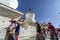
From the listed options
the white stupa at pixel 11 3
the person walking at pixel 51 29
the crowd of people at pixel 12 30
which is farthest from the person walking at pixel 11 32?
the person walking at pixel 51 29

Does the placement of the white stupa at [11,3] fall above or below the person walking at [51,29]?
above

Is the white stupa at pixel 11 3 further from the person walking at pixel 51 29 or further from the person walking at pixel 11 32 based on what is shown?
the person walking at pixel 51 29

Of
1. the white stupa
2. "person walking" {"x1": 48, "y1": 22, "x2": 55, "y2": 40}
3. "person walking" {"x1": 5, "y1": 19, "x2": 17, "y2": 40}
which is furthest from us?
"person walking" {"x1": 48, "y1": 22, "x2": 55, "y2": 40}

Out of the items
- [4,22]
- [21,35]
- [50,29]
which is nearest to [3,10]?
[4,22]

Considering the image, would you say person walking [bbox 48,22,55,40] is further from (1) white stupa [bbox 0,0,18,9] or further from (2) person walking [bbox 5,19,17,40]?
(2) person walking [bbox 5,19,17,40]

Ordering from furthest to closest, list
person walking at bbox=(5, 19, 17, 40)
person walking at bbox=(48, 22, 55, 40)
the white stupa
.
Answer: person walking at bbox=(48, 22, 55, 40), the white stupa, person walking at bbox=(5, 19, 17, 40)

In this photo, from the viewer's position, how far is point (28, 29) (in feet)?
20.7

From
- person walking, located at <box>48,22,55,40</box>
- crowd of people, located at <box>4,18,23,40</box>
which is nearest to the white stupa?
crowd of people, located at <box>4,18,23,40</box>

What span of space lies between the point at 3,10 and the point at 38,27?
1.48m

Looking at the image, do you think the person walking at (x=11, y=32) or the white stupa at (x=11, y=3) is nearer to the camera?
the person walking at (x=11, y=32)

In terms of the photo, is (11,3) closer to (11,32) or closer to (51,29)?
(11,32)

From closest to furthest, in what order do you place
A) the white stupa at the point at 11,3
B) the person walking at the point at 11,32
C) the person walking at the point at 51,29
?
the person walking at the point at 11,32
the white stupa at the point at 11,3
the person walking at the point at 51,29

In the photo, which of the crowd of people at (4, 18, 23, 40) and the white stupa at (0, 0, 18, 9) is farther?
the white stupa at (0, 0, 18, 9)

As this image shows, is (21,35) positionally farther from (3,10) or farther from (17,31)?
(3,10)
